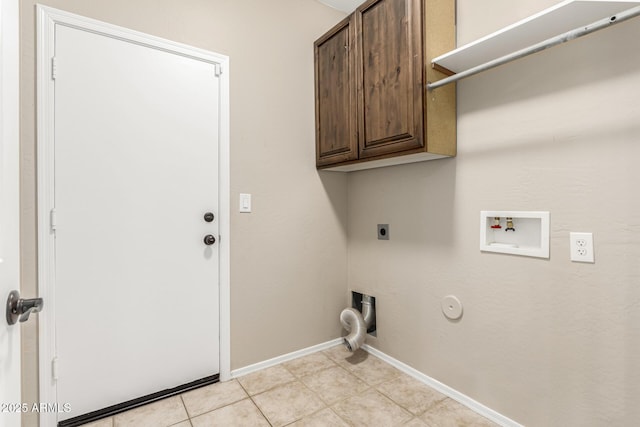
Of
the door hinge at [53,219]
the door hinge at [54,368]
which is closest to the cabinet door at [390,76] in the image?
the door hinge at [53,219]

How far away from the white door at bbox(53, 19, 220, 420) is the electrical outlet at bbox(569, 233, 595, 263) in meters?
1.87

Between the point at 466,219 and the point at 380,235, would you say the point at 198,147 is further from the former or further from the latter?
the point at 466,219

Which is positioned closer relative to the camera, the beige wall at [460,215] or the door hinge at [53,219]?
the beige wall at [460,215]

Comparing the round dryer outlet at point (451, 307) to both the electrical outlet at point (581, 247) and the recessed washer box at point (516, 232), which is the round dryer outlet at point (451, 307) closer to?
the recessed washer box at point (516, 232)

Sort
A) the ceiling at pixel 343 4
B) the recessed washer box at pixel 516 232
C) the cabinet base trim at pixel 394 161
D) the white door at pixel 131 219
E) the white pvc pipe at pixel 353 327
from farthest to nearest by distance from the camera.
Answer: the ceiling at pixel 343 4
the white pvc pipe at pixel 353 327
the cabinet base trim at pixel 394 161
the white door at pixel 131 219
the recessed washer box at pixel 516 232

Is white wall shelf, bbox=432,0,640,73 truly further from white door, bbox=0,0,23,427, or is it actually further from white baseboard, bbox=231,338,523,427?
white baseboard, bbox=231,338,523,427

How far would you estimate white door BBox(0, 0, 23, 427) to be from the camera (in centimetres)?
63

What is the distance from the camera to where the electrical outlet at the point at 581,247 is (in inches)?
52.3

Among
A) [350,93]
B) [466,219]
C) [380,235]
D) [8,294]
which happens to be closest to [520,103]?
[466,219]

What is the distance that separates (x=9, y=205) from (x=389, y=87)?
1.68 meters

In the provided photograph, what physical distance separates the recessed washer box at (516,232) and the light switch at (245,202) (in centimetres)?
141

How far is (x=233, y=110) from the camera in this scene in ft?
6.79

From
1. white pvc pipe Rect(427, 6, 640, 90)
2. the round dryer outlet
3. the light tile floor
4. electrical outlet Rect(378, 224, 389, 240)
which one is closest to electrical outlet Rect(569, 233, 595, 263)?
the round dryer outlet

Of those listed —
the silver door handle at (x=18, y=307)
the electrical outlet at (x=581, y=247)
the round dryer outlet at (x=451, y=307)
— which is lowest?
the round dryer outlet at (x=451, y=307)
